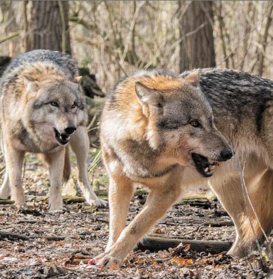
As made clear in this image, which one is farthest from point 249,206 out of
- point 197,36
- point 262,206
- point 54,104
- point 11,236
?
point 197,36

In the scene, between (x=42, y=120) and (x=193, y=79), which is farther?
(x=42, y=120)

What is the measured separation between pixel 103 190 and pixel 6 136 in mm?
1853

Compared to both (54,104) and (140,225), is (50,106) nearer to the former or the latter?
(54,104)

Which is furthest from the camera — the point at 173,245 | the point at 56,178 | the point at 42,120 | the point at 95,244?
the point at 56,178

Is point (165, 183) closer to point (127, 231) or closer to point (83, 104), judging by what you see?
point (127, 231)

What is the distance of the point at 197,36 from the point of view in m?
13.2

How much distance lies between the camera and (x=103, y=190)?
840 cm

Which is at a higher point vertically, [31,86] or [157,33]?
[157,33]

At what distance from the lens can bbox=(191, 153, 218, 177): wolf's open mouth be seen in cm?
447

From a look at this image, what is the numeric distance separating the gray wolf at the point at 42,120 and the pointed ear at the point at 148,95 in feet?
8.15

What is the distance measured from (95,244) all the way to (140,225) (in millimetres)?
829

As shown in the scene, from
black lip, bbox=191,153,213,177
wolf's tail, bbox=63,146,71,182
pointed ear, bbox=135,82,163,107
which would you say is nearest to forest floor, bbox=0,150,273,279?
wolf's tail, bbox=63,146,71,182

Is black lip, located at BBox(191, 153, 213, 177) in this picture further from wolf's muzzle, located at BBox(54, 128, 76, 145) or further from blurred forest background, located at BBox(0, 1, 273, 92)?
blurred forest background, located at BBox(0, 1, 273, 92)

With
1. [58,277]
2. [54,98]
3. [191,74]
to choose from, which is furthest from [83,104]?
[58,277]
